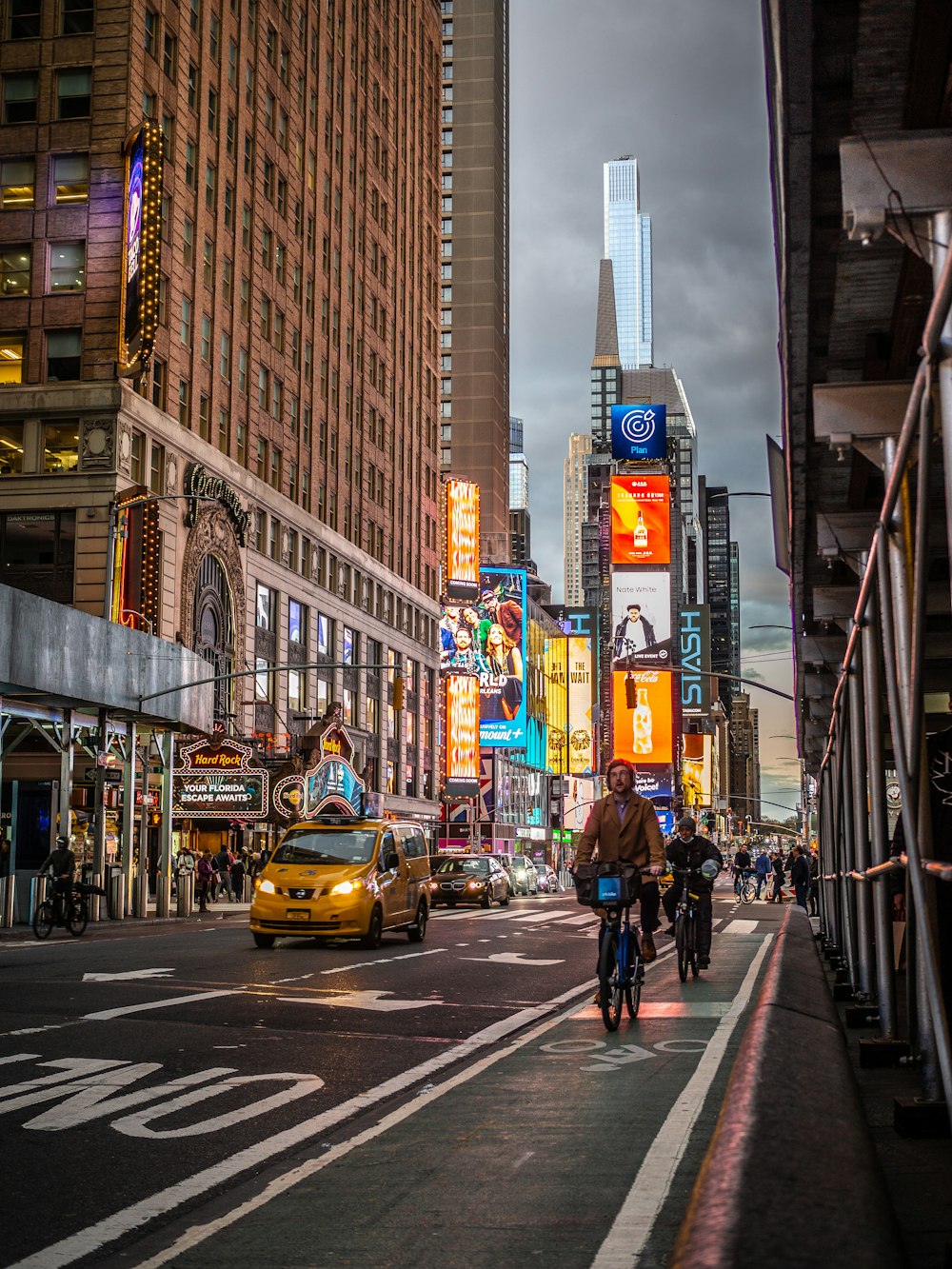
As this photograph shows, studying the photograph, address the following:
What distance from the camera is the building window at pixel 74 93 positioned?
4866 centimetres

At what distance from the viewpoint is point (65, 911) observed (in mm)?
26812

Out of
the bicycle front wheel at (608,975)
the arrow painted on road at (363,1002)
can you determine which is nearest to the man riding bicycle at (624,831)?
the bicycle front wheel at (608,975)

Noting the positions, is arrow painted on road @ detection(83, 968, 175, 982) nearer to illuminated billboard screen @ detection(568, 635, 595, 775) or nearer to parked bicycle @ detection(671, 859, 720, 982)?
parked bicycle @ detection(671, 859, 720, 982)

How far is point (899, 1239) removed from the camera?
2.44 meters

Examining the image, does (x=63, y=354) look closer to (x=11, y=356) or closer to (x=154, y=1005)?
(x=11, y=356)

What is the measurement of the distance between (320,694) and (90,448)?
23.3m

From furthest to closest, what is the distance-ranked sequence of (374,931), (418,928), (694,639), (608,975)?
(694,639), (418,928), (374,931), (608,975)

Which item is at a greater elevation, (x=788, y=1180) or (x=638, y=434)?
(x=638, y=434)

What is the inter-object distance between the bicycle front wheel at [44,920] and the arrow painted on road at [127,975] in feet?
32.2

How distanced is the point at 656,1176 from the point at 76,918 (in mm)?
22320

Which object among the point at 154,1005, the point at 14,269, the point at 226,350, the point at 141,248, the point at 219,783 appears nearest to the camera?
the point at 154,1005

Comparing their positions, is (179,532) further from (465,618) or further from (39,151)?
(465,618)

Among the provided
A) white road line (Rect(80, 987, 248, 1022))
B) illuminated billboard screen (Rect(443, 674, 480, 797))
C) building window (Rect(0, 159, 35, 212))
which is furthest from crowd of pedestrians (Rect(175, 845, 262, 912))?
illuminated billboard screen (Rect(443, 674, 480, 797))

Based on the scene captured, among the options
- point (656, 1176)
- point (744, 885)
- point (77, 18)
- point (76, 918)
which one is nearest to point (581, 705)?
point (744, 885)
